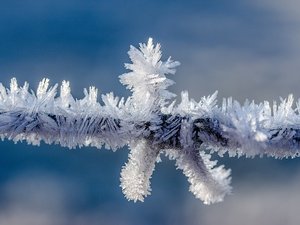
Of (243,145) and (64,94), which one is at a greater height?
(64,94)

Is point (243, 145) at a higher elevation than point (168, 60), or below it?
below

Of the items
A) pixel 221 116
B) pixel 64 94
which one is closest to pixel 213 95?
pixel 221 116

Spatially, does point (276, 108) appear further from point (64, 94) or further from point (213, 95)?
point (64, 94)

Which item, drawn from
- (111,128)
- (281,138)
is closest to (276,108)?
(281,138)

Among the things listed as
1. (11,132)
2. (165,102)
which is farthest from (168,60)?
(11,132)

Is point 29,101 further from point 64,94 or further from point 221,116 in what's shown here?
point 221,116
